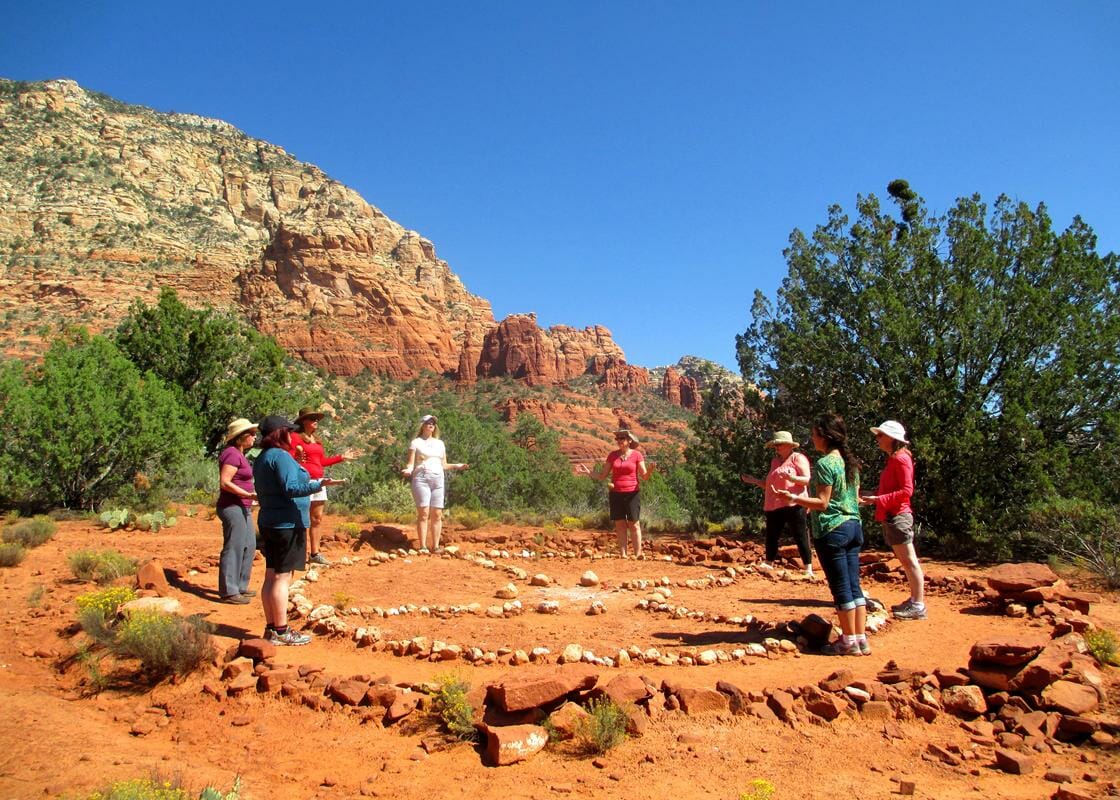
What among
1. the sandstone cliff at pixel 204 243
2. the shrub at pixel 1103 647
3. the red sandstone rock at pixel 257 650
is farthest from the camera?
the sandstone cliff at pixel 204 243

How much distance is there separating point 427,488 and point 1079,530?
10099 millimetres

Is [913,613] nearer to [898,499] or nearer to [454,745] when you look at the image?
[898,499]

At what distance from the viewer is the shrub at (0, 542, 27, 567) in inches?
314

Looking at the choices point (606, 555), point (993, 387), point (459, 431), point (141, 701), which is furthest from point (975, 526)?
point (459, 431)

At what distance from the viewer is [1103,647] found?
5.42 meters

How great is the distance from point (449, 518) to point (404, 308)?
74.6 m

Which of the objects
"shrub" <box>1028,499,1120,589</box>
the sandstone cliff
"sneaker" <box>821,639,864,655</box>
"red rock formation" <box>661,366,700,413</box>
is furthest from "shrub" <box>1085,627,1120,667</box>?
"red rock formation" <box>661,366,700,413</box>

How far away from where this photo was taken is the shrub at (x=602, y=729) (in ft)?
12.9

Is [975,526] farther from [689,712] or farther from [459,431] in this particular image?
[459,431]

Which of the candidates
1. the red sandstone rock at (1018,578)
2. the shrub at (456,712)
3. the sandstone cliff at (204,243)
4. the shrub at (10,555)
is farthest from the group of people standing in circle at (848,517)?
the sandstone cliff at (204,243)

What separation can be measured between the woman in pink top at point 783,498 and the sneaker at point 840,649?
240cm

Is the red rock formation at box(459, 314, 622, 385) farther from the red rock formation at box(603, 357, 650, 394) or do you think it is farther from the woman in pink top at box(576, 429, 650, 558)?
the woman in pink top at box(576, 429, 650, 558)

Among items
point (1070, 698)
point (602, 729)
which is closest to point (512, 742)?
point (602, 729)

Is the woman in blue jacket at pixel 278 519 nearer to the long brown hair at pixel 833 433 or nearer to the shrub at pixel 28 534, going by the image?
the long brown hair at pixel 833 433
